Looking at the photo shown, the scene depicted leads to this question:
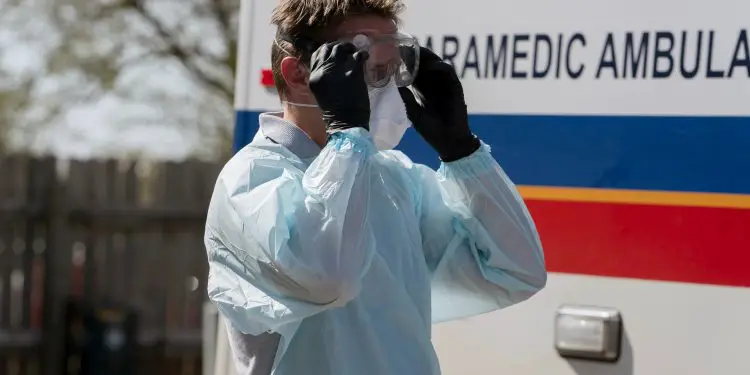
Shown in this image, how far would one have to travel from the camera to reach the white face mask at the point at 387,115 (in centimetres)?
225

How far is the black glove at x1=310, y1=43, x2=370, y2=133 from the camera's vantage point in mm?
2035

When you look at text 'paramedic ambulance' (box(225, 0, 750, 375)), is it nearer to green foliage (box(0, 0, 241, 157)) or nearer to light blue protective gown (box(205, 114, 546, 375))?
light blue protective gown (box(205, 114, 546, 375))

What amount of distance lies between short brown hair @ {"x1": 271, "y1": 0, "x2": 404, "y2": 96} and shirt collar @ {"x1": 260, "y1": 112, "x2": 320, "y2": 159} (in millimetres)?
75

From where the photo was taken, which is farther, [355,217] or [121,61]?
[121,61]

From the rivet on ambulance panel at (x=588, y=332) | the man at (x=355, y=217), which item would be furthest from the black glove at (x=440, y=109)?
the rivet on ambulance panel at (x=588, y=332)

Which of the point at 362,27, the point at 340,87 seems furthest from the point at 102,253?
the point at 340,87

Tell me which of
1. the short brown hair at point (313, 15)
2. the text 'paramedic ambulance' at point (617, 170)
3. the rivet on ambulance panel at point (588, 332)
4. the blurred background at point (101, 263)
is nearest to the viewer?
the short brown hair at point (313, 15)

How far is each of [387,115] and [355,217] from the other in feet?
1.06

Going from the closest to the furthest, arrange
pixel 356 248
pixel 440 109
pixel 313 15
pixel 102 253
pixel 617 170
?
1. pixel 356 248
2. pixel 313 15
3. pixel 440 109
4. pixel 617 170
5. pixel 102 253

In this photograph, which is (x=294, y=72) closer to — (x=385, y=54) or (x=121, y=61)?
(x=385, y=54)

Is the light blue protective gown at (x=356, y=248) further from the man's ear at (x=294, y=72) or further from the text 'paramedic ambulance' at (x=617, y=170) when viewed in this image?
the text 'paramedic ambulance' at (x=617, y=170)

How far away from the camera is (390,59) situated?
2.20 metres

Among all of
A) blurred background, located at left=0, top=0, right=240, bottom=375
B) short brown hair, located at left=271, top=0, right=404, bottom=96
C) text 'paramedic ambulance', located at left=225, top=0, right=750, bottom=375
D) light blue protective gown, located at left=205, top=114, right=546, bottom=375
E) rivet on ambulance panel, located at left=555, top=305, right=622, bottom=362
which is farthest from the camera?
blurred background, located at left=0, top=0, right=240, bottom=375

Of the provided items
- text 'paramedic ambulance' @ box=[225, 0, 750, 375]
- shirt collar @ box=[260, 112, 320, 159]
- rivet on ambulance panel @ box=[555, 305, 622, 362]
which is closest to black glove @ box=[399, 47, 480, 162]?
shirt collar @ box=[260, 112, 320, 159]
